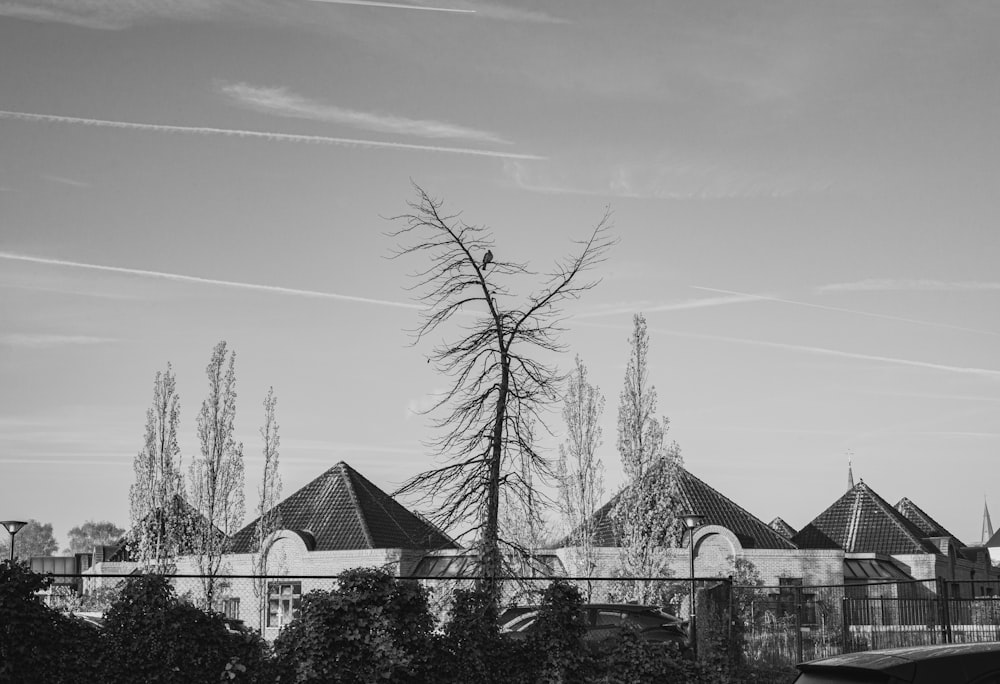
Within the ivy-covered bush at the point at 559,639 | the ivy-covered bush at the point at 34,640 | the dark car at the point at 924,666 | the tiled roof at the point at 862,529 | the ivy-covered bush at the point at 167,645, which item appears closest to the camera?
the dark car at the point at 924,666

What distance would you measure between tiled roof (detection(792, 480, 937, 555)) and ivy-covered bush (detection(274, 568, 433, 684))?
4396 centimetres

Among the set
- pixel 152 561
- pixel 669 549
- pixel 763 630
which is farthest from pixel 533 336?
pixel 152 561

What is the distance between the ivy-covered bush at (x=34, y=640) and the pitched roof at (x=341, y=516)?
27.8 metres

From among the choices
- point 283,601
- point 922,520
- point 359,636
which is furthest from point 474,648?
point 922,520

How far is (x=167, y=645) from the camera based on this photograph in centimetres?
1248

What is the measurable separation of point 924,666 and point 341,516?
1492 inches

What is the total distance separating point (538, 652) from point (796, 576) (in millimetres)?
33871

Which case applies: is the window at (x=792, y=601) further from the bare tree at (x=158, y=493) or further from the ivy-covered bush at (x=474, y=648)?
the bare tree at (x=158, y=493)

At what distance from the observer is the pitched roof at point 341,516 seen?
41.7 meters

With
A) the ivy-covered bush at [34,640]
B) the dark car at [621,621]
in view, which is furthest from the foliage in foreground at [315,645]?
the dark car at [621,621]

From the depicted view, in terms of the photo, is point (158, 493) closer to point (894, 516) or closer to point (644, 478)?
point (644, 478)

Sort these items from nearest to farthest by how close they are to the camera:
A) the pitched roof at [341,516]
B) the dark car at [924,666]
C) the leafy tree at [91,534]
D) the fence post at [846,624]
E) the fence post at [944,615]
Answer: the dark car at [924,666] < the fence post at [944,615] < the fence post at [846,624] < the pitched roof at [341,516] < the leafy tree at [91,534]

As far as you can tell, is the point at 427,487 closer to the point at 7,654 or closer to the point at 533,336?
the point at 533,336

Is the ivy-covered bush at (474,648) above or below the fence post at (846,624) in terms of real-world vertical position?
above
